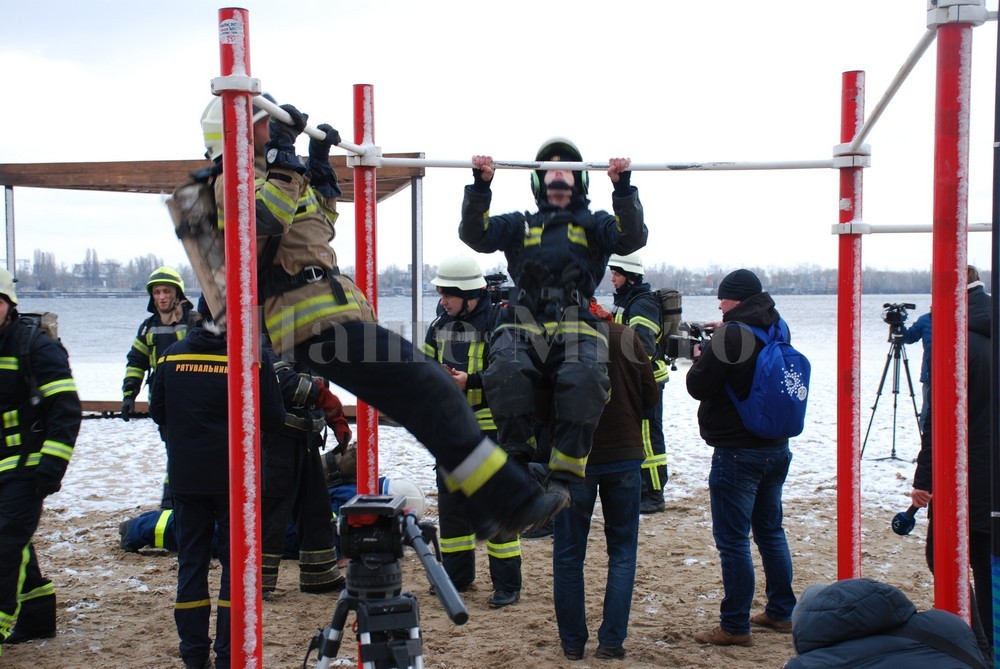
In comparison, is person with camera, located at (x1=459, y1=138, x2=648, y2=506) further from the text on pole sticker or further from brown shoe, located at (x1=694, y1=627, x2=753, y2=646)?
brown shoe, located at (x1=694, y1=627, x2=753, y2=646)

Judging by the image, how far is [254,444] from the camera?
9.20 feet

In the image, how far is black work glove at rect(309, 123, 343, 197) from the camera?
10.7 ft

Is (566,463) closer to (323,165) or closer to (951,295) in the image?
(323,165)

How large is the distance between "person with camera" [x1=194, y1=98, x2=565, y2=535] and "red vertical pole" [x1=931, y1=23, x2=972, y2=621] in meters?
1.27

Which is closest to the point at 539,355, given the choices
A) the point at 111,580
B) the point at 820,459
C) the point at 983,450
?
the point at 983,450

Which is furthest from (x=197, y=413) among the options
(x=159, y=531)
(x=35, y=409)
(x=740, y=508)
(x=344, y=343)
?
(x=740, y=508)

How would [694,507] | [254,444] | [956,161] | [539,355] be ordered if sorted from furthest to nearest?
[694,507], [539,355], [254,444], [956,161]

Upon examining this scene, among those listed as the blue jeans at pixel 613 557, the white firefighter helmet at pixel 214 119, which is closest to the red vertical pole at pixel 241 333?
the white firefighter helmet at pixel 214 119

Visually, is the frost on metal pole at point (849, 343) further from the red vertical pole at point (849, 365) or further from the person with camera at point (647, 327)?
the person with camera at point (647, 327)

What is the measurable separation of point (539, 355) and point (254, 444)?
59.4 inches

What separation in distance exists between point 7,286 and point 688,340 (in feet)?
14.5

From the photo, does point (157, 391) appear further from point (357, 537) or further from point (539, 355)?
point (357, 537)

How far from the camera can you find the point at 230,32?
9.02 feet

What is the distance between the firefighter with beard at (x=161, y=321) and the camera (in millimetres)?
6766
